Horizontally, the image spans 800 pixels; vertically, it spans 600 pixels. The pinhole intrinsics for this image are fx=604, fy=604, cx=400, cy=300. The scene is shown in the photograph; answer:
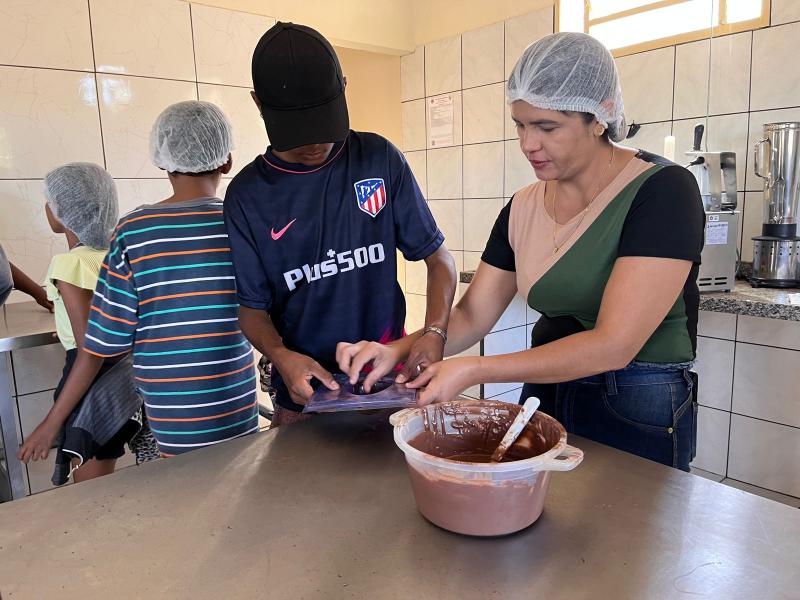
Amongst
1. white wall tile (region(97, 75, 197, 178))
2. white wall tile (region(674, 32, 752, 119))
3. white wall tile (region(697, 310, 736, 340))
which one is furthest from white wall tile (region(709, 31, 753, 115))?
white wall tile (region(97, 75, 197, 178))

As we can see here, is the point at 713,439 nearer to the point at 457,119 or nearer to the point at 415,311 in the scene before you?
the point at 415,311

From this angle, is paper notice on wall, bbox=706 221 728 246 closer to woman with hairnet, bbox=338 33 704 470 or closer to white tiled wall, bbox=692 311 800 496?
white tiled wall, bbox=692 311 800 496

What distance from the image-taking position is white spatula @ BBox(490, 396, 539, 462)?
74cm

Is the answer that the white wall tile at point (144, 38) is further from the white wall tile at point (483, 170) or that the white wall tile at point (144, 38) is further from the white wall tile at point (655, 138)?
the white wall tile at point (655, 138)

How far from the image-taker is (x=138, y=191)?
7.98 feet

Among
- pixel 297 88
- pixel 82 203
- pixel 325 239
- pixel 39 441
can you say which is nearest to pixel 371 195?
pixel 325 239

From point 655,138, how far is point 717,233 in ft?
2.13

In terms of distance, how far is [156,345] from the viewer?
4.19 feet

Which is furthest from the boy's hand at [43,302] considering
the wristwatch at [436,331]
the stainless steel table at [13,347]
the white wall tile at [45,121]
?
the wristwatch at [436,331]

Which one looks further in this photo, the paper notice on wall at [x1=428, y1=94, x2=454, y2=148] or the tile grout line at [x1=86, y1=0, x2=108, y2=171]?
the paper notice on wall at [x1=428, y1=94, x2=454, y2=148]

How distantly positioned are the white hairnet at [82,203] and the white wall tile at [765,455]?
7.35ft

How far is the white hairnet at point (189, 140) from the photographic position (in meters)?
1.37

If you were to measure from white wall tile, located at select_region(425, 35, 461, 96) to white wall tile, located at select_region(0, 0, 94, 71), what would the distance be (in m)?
1.73

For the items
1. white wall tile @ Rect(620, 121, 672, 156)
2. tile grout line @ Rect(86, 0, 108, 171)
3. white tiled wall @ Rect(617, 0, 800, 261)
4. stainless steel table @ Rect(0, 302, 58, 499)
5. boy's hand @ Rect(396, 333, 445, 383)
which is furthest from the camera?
white wall tile @ Rect(620, 121, 672, 156)
